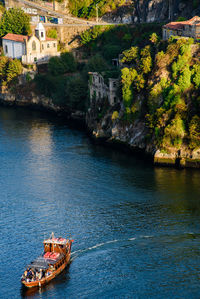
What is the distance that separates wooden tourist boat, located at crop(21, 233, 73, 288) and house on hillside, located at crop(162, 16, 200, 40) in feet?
243

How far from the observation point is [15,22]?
196 meters

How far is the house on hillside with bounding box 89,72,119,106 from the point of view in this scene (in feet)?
434

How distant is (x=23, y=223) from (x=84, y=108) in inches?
2858

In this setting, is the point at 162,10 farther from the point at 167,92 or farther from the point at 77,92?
the point at 167,92

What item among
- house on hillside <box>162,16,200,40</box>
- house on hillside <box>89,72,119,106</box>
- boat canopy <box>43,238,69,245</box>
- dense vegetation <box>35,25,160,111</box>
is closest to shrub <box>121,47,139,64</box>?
dense vegetation <box>35,25,160,111</box>

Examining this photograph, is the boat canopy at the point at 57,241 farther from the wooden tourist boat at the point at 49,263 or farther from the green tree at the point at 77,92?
the green tree at the point at 77,92

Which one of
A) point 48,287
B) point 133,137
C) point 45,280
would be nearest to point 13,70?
point 133,137

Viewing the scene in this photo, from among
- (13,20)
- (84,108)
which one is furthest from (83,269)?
(13,20)

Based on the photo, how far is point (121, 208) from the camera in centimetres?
9050

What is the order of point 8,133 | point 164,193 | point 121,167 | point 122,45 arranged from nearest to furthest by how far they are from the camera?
point 164,193 → point 121,167 → point 8,133 → point 122,45

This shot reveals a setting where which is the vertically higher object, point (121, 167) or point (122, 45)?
point (122, 45)

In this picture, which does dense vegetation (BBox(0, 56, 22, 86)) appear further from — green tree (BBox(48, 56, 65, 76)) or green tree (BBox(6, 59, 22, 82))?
green tree (BBox(48, 56, 65, 76))

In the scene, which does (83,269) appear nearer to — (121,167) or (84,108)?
(121,167)

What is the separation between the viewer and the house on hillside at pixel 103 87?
434 ft
